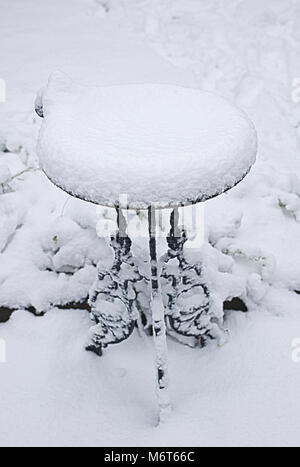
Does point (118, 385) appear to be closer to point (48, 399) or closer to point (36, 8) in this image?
point (48, 399)

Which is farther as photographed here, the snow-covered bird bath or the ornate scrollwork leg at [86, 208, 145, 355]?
the ornate scrollwork leg at [86, 208, 145, 355]

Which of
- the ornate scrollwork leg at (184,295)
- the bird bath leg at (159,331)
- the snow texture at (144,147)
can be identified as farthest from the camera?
the ornate scrollwork leg at (184,295)

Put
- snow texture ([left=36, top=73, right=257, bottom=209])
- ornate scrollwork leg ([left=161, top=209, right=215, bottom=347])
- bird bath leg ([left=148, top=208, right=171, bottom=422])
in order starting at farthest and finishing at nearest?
ornate scrollwork leg ([left=161, top=209, right=215, bottom=347]) → bird bath leg ([left=148, top=208, right=171, bottom=422]) → snow texture ([left=36, top=73, right=257, bottom=209])

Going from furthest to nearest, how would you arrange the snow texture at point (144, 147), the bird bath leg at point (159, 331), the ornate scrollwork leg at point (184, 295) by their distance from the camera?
the ornate scrollwork leg at point (184, 295)
the bird bath leg at point (159, 331)
the snow texture at point (144, 147)

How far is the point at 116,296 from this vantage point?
5.10ft

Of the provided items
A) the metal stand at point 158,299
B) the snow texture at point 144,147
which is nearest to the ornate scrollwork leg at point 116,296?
the metal stand at point 158,299

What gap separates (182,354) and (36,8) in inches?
151

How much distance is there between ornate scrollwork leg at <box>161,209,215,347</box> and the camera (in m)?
1.47

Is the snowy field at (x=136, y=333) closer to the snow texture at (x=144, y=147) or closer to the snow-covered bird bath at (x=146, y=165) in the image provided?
the snow-covered bird bath at (x=146, y=165)

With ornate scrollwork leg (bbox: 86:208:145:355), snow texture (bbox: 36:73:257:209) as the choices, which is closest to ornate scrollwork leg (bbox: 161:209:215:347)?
ornate scrollwork leg (bbox: 86:208:145:355)

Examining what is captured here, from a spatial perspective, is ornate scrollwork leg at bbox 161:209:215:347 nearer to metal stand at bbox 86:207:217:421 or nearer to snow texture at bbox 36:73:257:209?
metal stand at bbox 86:207:217:421

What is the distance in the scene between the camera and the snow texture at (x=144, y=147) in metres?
0.99

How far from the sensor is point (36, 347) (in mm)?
1722

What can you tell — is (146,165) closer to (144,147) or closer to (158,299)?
(144,147)
